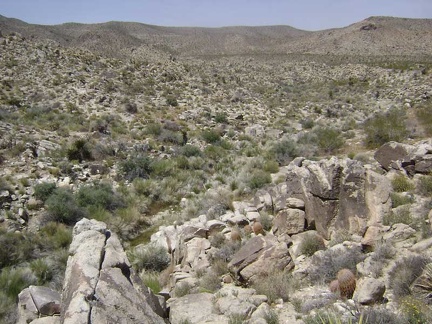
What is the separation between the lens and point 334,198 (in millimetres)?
8469

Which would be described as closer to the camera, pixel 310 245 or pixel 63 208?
pixel 310 245

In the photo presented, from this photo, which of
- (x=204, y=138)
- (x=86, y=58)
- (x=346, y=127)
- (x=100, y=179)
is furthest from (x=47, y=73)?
(x=346, y=127)

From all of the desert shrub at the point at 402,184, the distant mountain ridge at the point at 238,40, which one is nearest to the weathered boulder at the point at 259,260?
the desert shrub at the point at 402,184

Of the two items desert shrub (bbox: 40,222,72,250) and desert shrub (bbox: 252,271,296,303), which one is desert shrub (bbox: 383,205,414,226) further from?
desert shrub (bbox: 40,222,72,250)

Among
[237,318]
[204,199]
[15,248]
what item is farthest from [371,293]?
[15,248]

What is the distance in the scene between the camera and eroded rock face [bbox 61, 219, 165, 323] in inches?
159

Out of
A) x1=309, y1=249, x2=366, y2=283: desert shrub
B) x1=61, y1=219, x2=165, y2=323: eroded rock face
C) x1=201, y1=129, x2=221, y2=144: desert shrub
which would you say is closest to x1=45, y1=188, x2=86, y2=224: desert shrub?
x1=61, y1=219, x2=165, y2=323: eroded rock face

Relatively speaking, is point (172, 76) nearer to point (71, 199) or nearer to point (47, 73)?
point (47, 73)

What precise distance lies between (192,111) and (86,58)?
44.4 feet

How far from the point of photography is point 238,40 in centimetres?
9519

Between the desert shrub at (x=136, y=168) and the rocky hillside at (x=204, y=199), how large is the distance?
6 centimetres

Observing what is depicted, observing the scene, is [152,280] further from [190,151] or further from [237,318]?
[190,151]

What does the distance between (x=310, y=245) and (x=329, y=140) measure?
1131 cm

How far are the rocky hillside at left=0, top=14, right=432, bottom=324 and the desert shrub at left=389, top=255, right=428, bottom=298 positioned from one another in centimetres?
2
